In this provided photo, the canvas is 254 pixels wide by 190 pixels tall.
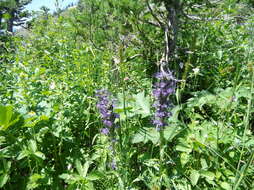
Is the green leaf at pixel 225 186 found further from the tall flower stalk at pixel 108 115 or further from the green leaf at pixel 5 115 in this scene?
the green leaf at pixel 5 115

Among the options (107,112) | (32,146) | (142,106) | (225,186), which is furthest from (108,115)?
(225,186)

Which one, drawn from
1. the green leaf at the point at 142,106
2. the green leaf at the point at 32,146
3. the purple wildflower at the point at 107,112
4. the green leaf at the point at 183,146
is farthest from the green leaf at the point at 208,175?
the green leaf at the point at 32,146

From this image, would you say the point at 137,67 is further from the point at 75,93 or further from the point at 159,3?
the point at 75,93

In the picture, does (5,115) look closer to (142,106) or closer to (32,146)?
(32,146)

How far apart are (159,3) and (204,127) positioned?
2.08 m

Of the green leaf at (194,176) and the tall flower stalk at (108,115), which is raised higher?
the tall flower stalk at (108,115)

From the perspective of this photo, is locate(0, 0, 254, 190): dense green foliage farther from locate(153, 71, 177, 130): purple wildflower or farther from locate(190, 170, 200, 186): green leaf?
locate(153, 71, 177, 130): purple wildflower

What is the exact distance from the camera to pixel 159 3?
3250 millimetres

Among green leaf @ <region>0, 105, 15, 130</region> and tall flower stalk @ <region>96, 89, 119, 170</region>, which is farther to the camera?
tall flower stalk @ <region>96, 89, 119, 170</region>

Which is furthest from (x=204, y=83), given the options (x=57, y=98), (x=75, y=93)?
(x=57, y=98)

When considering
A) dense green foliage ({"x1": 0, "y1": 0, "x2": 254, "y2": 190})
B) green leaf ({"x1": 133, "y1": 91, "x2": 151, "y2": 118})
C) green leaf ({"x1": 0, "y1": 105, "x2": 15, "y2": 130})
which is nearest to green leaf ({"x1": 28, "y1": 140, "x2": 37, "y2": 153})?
dense green foliage ({"x1": 0, "y1": 0, "x2": 254, "y2": 190})

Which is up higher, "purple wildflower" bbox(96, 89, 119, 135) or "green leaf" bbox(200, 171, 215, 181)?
"purple wildflower" bbox(96, 89, 119, 135)

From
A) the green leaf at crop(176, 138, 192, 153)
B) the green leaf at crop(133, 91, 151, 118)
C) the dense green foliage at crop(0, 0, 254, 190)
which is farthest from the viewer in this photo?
the green leaf at crop(133, 91, 151, 118)

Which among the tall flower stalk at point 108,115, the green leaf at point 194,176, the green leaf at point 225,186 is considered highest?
the tall flower stalk at point 108,115
